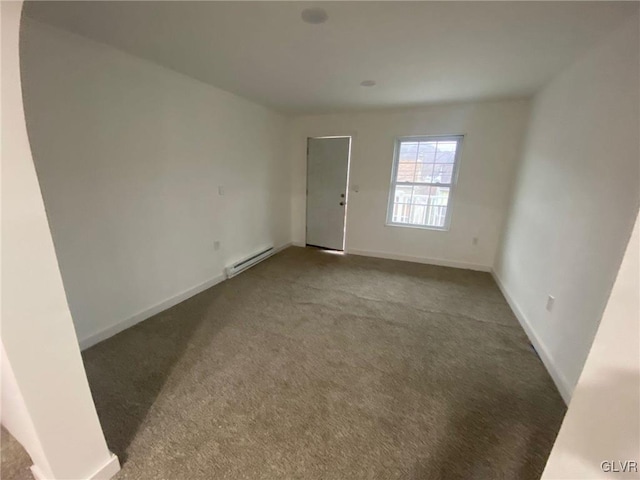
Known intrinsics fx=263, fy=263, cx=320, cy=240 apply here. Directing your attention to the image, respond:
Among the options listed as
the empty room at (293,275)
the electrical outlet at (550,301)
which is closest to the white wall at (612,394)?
the empty room at (293,275)

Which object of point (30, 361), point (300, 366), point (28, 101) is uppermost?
point (28, 101)

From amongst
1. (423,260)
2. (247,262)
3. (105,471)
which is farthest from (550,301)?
(247,262)

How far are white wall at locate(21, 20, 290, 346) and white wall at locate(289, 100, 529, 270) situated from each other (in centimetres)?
159

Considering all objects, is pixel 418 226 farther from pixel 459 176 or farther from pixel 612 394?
pixel 612 394

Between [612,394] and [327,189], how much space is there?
4.24m

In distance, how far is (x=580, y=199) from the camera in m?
1.84

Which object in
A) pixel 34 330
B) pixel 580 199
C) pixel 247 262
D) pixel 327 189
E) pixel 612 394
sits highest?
pixel 580 199

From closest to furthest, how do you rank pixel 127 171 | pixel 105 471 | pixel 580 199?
1. pixel 105 471
2. pixel 580 199
3. pixel 127 171

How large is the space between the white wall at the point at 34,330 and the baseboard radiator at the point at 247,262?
91.1 inches

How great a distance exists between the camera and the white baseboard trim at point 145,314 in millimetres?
2100

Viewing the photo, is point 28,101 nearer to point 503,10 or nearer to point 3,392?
point 3,392

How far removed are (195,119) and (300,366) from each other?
102 inches

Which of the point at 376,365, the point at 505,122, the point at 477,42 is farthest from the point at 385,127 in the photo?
the point at 376,365

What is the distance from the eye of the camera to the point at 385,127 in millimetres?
3982
